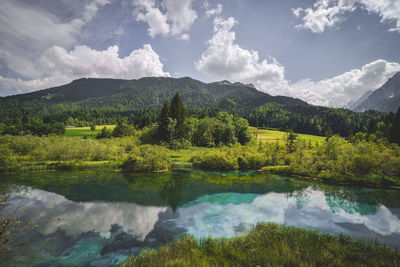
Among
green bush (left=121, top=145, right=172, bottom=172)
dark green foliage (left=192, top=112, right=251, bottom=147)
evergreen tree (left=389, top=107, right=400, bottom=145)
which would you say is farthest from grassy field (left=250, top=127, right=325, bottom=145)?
green bush (left=121, top=145, right=172, bottom=172)

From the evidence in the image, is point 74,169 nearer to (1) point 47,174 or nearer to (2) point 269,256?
(1) point 47,174

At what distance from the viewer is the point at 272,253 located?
7.48 meters

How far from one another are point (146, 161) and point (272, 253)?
74.6 ft

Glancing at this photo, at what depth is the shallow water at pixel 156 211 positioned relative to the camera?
9.40 m

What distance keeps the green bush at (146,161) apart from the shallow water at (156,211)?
155 inches

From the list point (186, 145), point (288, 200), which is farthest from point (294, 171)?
point (186, 145)

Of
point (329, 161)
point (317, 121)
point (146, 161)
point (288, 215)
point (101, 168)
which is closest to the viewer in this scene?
point (288, 215)

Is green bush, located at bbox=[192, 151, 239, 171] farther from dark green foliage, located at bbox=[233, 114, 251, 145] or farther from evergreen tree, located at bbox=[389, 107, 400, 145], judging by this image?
evergreen tree, located at bbox=[389, 107, 400, 145]

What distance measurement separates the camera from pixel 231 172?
94.1ft

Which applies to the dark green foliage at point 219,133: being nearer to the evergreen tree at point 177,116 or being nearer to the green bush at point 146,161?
the evergreen tree at point 177,116

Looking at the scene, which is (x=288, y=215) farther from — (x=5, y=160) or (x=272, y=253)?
(x=5, y=160)

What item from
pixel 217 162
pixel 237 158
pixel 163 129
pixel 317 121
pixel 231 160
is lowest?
pixel 217 162

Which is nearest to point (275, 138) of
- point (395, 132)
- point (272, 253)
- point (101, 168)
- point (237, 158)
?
point (395, 132)

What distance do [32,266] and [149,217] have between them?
635cm
